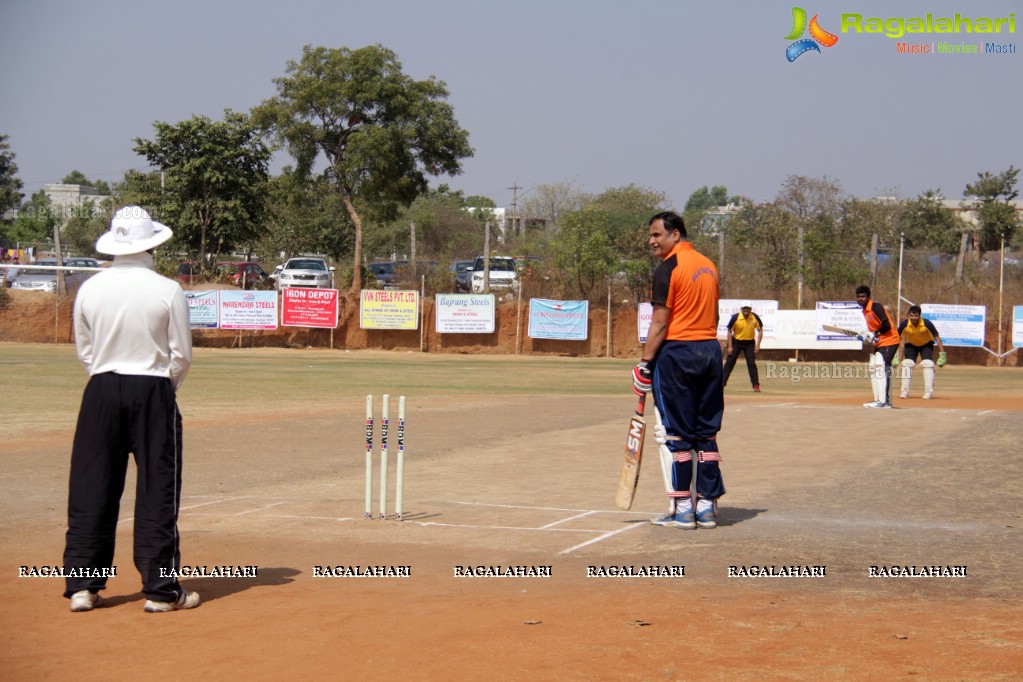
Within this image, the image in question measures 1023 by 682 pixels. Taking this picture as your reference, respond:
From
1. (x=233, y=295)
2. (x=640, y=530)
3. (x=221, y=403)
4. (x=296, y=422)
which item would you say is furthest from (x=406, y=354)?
(x=640, y=530)

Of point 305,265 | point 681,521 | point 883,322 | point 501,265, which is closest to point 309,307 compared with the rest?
point 305,265

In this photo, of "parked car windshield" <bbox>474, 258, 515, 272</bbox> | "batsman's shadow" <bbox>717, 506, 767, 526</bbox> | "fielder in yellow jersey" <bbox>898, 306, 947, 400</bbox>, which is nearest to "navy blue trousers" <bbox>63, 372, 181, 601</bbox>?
"batsman's shadow" <bbox>717, 506, 767, 526</bbox>

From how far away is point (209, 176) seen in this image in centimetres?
4778

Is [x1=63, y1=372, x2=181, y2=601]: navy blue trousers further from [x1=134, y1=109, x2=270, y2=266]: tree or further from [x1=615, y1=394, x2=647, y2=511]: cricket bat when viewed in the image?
[x1=134, y1=109, x2=270, y2=266]: tree

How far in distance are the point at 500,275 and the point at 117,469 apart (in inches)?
1646

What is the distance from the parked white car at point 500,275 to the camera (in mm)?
46719

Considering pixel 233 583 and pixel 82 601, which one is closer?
pixel 82 601

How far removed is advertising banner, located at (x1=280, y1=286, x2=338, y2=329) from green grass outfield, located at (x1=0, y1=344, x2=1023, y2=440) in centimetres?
125

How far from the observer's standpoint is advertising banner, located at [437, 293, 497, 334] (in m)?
41.9

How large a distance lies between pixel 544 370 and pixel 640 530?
83.2 ft

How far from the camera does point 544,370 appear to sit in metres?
34.1

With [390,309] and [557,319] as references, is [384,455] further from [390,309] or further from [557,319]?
[390,309]

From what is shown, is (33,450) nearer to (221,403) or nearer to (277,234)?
(221,403)

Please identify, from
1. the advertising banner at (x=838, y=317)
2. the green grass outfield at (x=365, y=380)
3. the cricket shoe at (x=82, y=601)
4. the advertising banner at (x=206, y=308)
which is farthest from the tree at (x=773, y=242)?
the cricket shoe at (x=82, y=601)
